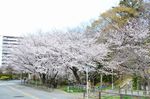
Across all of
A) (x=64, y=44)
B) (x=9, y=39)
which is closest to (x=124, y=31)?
(x=64, y=44)

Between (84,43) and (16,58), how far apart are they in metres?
19.7

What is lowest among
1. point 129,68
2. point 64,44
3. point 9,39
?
point 129,68

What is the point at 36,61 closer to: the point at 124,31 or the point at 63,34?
the point at 63,34

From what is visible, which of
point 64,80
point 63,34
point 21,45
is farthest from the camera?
point 21,45

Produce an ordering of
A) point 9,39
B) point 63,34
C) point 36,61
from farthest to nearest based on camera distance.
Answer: point 9,39 < point 36,61 < point 63,34

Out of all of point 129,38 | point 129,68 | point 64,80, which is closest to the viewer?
point 129,68

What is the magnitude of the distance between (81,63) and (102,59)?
9.96 ft

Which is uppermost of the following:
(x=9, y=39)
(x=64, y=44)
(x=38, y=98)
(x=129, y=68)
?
(x=9, y=39)

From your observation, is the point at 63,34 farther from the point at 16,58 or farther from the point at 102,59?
the point at 16,58

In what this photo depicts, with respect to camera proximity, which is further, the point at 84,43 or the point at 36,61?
the point at 36,61

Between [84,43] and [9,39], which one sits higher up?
[9,39]

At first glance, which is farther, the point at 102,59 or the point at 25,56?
the point at 25,56

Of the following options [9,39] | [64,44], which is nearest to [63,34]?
[64,44]

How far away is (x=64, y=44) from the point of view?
35844 millimetres
